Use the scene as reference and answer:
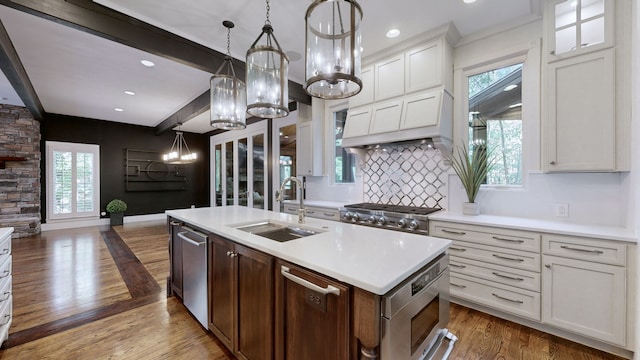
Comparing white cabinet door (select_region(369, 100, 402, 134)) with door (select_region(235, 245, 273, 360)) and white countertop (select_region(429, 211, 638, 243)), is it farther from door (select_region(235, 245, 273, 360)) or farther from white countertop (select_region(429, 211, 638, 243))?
door (select_region(235, 245, 273, 360))

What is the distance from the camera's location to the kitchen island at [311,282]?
→ 1.03 meters

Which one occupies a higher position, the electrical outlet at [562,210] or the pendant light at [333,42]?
the pendant light at [333,42]

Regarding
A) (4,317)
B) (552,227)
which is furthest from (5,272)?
(552,227)

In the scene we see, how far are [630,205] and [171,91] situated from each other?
590cm

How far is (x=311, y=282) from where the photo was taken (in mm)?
1170

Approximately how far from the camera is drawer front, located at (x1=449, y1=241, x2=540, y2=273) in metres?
2.08

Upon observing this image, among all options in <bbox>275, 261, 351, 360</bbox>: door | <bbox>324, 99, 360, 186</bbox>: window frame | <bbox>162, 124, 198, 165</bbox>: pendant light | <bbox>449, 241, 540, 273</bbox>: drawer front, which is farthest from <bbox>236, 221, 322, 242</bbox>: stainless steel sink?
<bbox>162, 124, 198, 165</bbox>: pendant light

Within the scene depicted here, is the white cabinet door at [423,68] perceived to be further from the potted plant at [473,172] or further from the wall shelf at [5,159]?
the wall shelf at [5,159]

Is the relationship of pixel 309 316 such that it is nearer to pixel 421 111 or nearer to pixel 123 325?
pixel 123 325

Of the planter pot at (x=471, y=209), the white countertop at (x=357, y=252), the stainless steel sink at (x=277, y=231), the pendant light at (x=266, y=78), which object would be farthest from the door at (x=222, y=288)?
the planter pot at (x=471, y=209)

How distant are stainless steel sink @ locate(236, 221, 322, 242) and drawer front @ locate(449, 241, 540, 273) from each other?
59.4 inches

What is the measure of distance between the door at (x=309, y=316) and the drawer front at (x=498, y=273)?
1.85m

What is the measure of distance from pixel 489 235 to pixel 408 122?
4.48 feet

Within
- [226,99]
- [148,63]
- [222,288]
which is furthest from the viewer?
[148,63]
